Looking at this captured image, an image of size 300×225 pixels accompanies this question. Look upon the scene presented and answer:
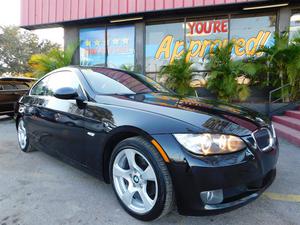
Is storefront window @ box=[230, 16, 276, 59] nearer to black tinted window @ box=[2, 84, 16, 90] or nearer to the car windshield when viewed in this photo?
the car windshield

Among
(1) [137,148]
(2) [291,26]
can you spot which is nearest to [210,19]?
(2) [291,26]

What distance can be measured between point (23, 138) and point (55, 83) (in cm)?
142

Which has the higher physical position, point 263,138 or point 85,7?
point 85,7

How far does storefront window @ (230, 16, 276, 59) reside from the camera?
782cm

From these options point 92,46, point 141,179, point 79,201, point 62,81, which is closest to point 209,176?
point 141,179

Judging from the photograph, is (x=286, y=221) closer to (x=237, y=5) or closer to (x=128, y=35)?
(x=237, y=5)

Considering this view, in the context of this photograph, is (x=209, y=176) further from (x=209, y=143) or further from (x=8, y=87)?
(x=8, y=87)

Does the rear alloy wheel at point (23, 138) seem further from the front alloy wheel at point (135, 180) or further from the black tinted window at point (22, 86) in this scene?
the black tinted window at point (22, 86)

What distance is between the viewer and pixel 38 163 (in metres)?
3.52

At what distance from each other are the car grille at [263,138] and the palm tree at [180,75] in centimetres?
484

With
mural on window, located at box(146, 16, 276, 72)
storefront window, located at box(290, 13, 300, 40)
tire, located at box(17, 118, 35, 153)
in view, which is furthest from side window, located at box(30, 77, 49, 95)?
storefront window, located at box(290, 13, 300, 40)

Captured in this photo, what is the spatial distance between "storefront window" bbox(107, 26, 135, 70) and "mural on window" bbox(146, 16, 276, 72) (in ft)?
2.27

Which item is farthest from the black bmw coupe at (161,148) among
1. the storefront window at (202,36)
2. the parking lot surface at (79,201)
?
the storefront window at (202,36)

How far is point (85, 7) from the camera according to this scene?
8.72 meters
